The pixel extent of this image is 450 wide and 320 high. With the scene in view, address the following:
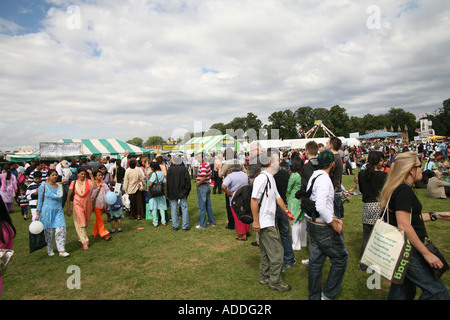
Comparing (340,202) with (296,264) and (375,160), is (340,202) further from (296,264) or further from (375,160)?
(296,264)

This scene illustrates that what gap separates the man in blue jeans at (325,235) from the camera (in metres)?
2.94

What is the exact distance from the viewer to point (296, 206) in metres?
5.25

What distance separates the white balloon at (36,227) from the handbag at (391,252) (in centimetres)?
567

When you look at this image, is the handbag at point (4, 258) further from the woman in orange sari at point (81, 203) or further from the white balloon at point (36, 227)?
the woman in orange sari at point (81, 203)

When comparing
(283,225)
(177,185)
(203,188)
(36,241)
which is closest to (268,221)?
(283,225)

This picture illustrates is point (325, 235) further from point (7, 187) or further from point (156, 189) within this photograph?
point (7, 187)

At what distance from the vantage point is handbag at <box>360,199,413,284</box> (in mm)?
2256

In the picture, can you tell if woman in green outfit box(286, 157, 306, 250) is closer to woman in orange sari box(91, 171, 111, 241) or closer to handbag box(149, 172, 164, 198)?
handbag box(149, 172, 164, 198)

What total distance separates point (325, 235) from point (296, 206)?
226 cm

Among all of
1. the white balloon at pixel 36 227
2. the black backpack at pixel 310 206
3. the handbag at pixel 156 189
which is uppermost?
the black backpack at pixel 310 206

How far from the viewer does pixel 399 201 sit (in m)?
2.36

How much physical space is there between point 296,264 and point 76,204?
5.00 meters

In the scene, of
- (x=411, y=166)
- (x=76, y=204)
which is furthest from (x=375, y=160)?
(x=76, y=204)

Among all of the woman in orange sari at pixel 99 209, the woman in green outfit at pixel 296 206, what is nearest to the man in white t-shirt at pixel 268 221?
the woman in green outfit at pixel 296 206
